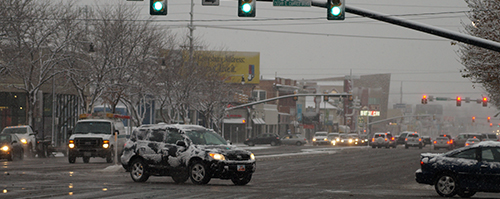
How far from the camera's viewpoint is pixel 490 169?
1562 cm

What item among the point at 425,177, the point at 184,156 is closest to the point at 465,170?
the point at 425,177

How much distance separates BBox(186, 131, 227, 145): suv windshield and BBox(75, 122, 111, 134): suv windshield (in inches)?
501

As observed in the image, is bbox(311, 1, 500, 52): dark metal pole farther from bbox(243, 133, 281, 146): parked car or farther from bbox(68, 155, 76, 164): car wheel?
bbox(243, 133, 281, 146): parked car

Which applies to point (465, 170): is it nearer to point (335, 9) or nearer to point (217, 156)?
point (335, 9)

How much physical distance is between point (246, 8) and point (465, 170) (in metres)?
6.80

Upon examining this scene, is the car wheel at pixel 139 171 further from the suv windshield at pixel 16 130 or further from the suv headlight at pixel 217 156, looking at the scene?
the suv windshield at pixel 16 130

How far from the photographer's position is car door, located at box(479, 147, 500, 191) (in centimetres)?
1555

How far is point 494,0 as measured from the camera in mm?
27594

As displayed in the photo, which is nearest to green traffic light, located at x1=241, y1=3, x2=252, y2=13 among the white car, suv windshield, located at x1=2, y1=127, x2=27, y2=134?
the white car

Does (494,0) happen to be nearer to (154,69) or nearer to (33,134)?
(33,134)

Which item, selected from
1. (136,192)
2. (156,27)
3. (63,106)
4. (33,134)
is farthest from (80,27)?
(136,192)

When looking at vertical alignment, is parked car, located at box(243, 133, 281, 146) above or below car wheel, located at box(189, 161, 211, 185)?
below

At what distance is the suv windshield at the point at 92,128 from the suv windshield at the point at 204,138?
12.7m

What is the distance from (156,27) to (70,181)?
31.5 metres
